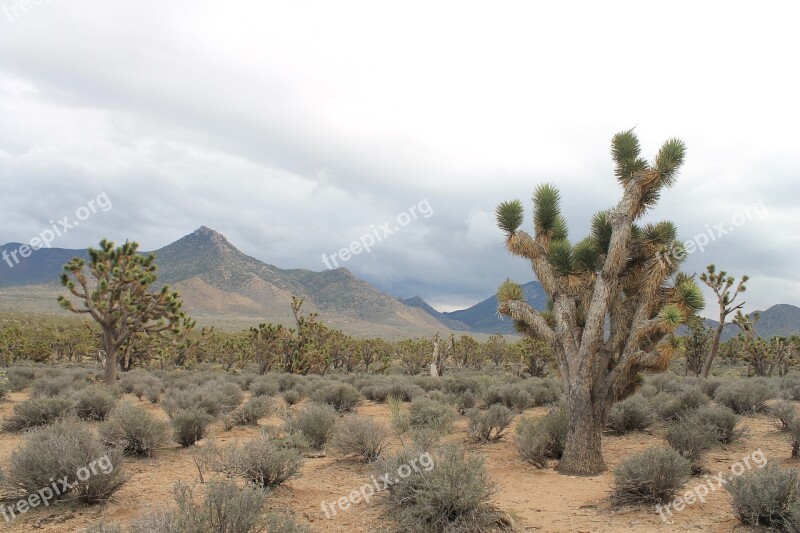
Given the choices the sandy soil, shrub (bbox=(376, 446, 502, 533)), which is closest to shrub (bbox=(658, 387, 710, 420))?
the sandy soil

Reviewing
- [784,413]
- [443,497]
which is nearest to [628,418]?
[784,413]

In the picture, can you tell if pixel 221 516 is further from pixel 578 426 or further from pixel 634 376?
pixel 634 376

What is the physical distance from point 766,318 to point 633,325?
194923 mm

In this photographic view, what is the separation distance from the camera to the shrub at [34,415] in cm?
1173

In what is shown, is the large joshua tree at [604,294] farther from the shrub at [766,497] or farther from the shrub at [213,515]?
the shrub at [213,515]

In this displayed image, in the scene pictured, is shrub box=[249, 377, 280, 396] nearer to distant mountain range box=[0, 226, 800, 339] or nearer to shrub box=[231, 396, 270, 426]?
shrub box=[231, 396, 270, 426]

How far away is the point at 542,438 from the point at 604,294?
3.29 meters

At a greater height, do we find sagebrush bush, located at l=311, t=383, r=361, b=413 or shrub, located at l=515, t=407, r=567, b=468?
shrub, located at l=515, t=407, r=567, b=468

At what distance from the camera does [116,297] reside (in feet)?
68.8

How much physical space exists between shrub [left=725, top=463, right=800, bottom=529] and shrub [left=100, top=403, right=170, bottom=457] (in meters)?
9.78

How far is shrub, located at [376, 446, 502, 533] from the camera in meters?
6.12

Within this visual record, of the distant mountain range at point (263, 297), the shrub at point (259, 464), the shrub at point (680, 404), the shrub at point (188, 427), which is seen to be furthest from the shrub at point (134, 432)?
the distant mountain range at point (263, 297)

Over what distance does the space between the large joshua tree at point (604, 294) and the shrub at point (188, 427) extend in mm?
7472

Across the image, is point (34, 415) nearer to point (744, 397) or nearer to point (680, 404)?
point (680, 404)
